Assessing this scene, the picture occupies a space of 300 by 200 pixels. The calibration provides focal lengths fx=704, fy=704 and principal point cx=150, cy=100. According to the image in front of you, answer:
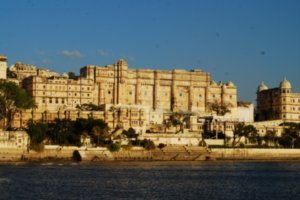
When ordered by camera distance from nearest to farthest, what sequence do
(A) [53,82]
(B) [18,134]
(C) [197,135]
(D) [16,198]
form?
(D) [16,198] < (B) [18,134] < (C) [197,135] < (A) [53,82]

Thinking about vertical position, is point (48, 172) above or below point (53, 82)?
below

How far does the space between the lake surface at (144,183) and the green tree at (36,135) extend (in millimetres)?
17319

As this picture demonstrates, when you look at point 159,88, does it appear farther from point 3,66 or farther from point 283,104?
point 3,66

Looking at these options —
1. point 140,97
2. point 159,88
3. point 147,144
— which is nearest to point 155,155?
point 147,144

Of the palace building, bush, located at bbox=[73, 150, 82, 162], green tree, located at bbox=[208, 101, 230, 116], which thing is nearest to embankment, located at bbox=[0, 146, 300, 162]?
bush, located at bbox=[73, 150, 82, 162]

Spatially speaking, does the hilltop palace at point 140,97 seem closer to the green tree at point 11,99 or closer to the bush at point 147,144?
the green tree at point 11,99

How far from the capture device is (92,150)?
94.2 metres

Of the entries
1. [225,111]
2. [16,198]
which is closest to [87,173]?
[16,198]

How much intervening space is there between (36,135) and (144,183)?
36.8 meters

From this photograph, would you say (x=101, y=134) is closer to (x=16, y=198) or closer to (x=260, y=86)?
(x=16, y=198)

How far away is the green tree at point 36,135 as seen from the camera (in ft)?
303

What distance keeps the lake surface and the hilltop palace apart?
32.8 metres

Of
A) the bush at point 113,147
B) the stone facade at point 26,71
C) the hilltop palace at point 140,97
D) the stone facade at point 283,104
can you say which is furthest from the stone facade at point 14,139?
the stone facade at point 283,104

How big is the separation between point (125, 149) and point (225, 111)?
35261mm
